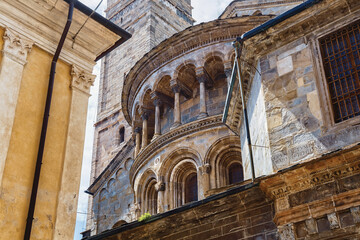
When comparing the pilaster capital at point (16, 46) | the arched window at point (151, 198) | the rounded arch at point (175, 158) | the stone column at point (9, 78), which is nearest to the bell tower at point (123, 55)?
the arched window at point (151, 198)

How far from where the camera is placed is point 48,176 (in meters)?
9.66

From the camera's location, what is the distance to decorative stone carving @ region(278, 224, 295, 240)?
9580mm

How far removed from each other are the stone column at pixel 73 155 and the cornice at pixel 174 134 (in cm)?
894

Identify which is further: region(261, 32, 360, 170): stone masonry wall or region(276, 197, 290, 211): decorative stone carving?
region(261, 32, 360, 170): stone masonry wall

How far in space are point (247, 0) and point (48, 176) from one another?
18.6 m

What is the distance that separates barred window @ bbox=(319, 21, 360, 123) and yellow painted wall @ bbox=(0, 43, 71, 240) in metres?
5.65

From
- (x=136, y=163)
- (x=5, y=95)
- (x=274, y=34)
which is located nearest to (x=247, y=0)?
(x=136, y=163)

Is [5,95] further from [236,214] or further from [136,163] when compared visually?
[136,163]

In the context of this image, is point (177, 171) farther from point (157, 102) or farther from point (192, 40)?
point (192, 40)

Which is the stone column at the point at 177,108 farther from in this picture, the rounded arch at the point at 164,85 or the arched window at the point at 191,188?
the arched window at the point at 191,188

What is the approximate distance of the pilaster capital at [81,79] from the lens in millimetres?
11016

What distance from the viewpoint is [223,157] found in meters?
19.7

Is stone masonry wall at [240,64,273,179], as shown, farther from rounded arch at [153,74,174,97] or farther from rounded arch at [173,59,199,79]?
rounded arch at [153,74,174,97]

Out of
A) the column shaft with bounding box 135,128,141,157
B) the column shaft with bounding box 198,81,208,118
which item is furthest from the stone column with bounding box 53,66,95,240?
the column shaft with bounding box 135,128,141,157
